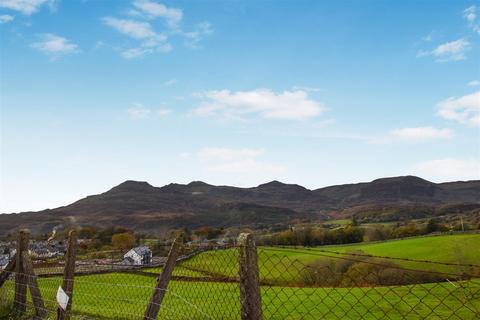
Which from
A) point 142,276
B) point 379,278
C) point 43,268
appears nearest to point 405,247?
point 379,278

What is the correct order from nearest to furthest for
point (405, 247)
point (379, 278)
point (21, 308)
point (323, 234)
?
1. point (21, 308)
2. point (379, 278)
3. point (405, 247)
4. point (323, 234)

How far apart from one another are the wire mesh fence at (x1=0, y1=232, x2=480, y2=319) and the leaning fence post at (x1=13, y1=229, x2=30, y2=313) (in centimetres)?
17

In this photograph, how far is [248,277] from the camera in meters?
5.75

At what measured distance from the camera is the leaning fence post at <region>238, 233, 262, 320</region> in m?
5.69

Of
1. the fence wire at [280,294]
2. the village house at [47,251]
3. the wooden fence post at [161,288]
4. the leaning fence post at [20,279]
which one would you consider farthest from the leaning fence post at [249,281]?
the village house at [47,251]

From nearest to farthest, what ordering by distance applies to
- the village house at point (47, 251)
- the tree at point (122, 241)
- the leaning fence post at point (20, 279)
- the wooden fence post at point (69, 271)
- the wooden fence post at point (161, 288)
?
the wooden fence post at point (161, 288) → the wooden fence post at point (69, 271) → the leaning fence post at point (20, 279) → the village house at point (47, 251) → the tree at point (122, 241)

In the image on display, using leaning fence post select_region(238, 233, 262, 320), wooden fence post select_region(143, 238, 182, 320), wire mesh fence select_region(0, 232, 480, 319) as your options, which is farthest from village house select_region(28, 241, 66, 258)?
leaning fence post select_region(238, 233, 262, 320)

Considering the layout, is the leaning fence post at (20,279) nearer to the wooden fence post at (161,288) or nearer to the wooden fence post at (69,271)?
the wooden fence post at (69,271)

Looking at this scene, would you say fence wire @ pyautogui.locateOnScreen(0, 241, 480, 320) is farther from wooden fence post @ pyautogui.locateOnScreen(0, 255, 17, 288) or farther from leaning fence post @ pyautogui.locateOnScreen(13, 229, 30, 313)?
wooden fence post @ pyautogui.locateOnScreen(0, 255, 17, 288)

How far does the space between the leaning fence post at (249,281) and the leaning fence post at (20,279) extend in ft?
22.6

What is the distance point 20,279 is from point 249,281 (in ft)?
24.0

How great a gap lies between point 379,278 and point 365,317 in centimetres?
1881

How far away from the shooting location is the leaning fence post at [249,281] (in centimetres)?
569

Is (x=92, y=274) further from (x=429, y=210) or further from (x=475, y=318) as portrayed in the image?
(x=429, y=210)
